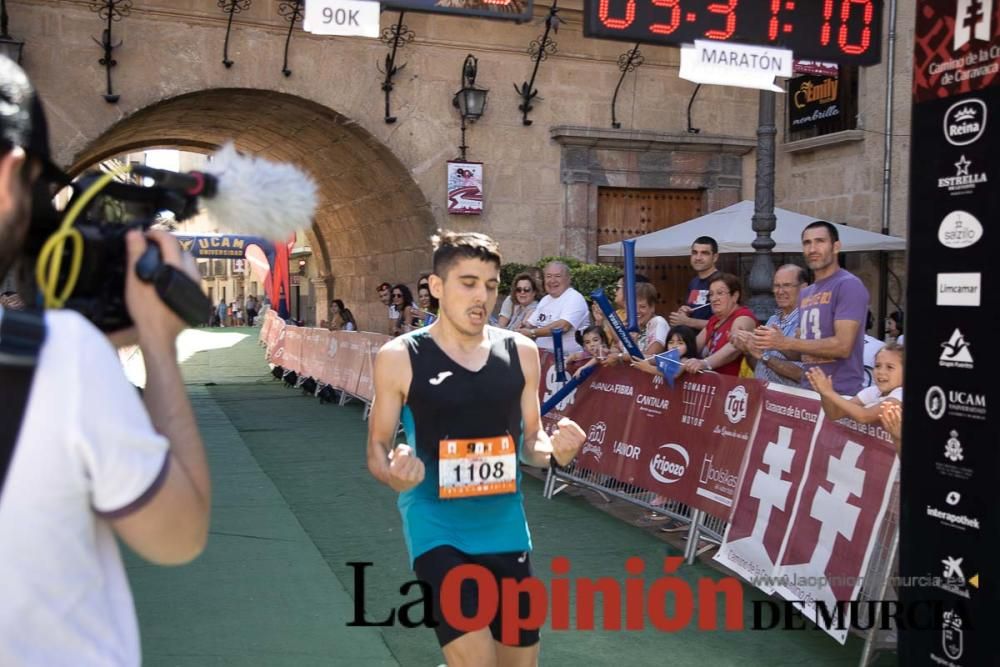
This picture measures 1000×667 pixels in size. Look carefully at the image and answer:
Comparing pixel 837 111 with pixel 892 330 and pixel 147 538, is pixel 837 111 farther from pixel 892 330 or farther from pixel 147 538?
pixel 147 538

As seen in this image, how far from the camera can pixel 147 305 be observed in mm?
1476

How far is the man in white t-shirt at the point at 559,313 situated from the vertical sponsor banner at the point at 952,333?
5.41 meters

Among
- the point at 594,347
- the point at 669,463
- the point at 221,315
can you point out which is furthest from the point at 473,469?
the point at 221,315

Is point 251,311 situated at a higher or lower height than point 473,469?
lower

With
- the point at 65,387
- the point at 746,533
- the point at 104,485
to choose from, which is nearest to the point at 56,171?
the point at 65,387

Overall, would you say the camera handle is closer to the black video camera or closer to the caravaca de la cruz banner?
the black video camera

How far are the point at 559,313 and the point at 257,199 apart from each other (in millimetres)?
7794

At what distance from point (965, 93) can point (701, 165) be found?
1246 cm

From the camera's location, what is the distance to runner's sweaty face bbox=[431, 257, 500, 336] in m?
3.63

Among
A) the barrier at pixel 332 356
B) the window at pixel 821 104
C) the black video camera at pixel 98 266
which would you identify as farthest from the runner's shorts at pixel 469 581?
the window at pixel 821 104

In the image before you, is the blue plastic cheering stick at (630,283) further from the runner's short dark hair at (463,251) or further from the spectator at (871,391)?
the runner's short dark hair at (463,251)

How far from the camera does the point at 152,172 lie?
1688 millimetres

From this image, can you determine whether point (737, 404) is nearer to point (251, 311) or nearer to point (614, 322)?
point (614, 322)

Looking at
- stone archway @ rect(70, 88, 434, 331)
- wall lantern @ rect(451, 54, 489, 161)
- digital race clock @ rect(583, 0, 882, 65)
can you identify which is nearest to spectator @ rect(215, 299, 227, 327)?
stone archway @ rect(70, 88, 434, 331)
